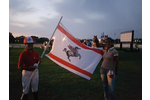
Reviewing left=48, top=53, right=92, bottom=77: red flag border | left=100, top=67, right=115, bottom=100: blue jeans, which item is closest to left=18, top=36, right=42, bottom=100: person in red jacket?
left=48, top=53, right=92, bottom=77: red flag border

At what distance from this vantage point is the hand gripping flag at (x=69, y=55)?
3789mm

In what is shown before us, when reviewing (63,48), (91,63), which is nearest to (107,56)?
(91,63)

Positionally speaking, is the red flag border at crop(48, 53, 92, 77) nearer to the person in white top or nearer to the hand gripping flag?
the hand gripping flag

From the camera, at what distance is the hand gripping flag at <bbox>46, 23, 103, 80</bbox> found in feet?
12.4

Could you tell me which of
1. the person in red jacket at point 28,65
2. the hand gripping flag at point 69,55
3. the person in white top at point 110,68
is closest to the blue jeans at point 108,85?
the person in white top at point 110,68

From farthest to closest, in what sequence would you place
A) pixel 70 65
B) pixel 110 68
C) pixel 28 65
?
pixel 70 65 < pixel 110 68 < pixel 28 65

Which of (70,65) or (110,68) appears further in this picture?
(70,65)

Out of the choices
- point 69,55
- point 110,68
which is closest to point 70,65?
point 69,55

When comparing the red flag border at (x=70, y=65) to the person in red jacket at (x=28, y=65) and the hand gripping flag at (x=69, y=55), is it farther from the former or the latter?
the person in red jacket at (x=28, y=65)

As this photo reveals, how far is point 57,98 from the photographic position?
3.93 meters

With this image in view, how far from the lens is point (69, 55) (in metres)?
3.81

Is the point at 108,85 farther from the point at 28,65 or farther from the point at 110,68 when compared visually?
the point at 28,65

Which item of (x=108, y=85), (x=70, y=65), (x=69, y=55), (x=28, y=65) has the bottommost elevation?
(x=108, y=85)

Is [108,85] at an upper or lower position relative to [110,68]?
lower
